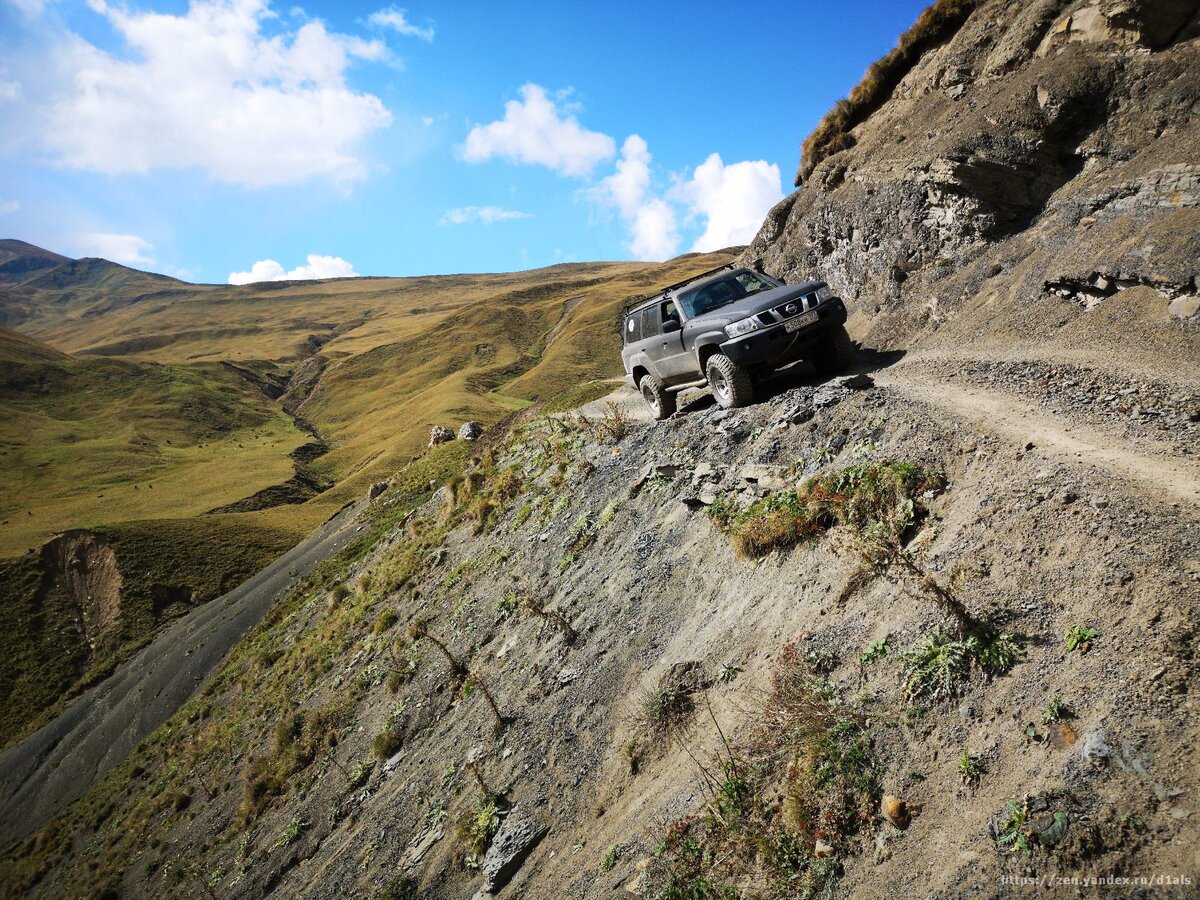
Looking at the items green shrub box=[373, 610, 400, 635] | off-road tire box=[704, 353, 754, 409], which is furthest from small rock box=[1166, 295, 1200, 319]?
green shrub box=[373, 610, 400, 635]

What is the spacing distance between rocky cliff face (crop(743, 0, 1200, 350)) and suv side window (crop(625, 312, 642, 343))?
19.6ft

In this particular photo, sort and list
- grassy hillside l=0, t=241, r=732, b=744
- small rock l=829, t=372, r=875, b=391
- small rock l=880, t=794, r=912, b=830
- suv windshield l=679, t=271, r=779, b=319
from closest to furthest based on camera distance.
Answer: small rock l=880, t=794, r=912, b=830 → small rock l=829, t=372, r=875, b=391 → suv windshield l=679, t=271, r=779, b=319 → grassy hillside l=0, t=241, r=732, b=744

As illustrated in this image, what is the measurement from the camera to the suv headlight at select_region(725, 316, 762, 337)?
11672 millimetres

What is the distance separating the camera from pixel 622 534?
1243 cm

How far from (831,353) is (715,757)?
28.6ft

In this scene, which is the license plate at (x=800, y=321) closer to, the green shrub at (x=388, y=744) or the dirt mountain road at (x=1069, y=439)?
the dirt mountain road at (x=1069, y=439)

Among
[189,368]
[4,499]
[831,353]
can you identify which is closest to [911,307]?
[831,353]

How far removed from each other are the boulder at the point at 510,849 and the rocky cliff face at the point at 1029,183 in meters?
11.1

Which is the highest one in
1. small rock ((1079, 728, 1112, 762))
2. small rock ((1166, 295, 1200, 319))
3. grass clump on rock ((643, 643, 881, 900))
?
small rock ((1166, 295, 1200, 319))

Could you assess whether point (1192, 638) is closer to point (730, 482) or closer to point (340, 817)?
point (730, 482)

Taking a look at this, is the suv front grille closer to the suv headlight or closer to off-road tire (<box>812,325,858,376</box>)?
the suv headlight

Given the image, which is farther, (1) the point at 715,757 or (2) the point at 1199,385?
(2) the point at 1199,385

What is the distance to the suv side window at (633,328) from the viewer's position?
15.3 meters

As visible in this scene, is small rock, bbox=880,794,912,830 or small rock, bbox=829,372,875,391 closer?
small rock, bbox=880,794,912,830
